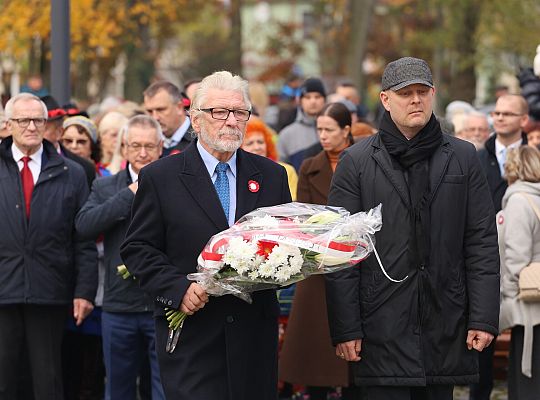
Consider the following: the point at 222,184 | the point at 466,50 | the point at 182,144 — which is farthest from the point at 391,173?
the point at 466,50

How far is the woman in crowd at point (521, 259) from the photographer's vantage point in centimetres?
902

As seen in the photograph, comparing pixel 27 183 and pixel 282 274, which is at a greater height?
pixel 27 183

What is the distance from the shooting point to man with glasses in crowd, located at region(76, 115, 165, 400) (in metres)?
8.87

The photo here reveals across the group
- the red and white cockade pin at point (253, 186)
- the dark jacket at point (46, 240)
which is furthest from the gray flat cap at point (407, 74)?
the dark jacket at point (46, 240)

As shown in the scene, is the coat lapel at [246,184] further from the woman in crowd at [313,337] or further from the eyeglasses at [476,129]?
→ the eyeglasses at [476,129]

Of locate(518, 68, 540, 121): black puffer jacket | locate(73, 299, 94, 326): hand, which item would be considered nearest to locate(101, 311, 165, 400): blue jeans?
locate(73, 299, 94, 326): hand

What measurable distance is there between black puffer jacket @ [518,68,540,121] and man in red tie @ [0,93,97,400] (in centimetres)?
543

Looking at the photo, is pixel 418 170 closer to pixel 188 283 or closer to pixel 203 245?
pixel 203 245

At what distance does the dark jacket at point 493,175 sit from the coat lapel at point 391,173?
4.11 m

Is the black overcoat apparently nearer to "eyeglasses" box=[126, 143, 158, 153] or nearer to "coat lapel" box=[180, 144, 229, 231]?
"coat lapel" box=[180, 144, 229, 231]

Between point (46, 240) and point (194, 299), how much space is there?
3.00m

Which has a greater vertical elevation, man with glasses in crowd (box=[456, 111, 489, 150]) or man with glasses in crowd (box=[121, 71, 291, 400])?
man with glasses in crowd (box=[456, 111, 489, 150])

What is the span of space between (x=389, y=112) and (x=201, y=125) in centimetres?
107

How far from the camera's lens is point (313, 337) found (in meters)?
9.76
